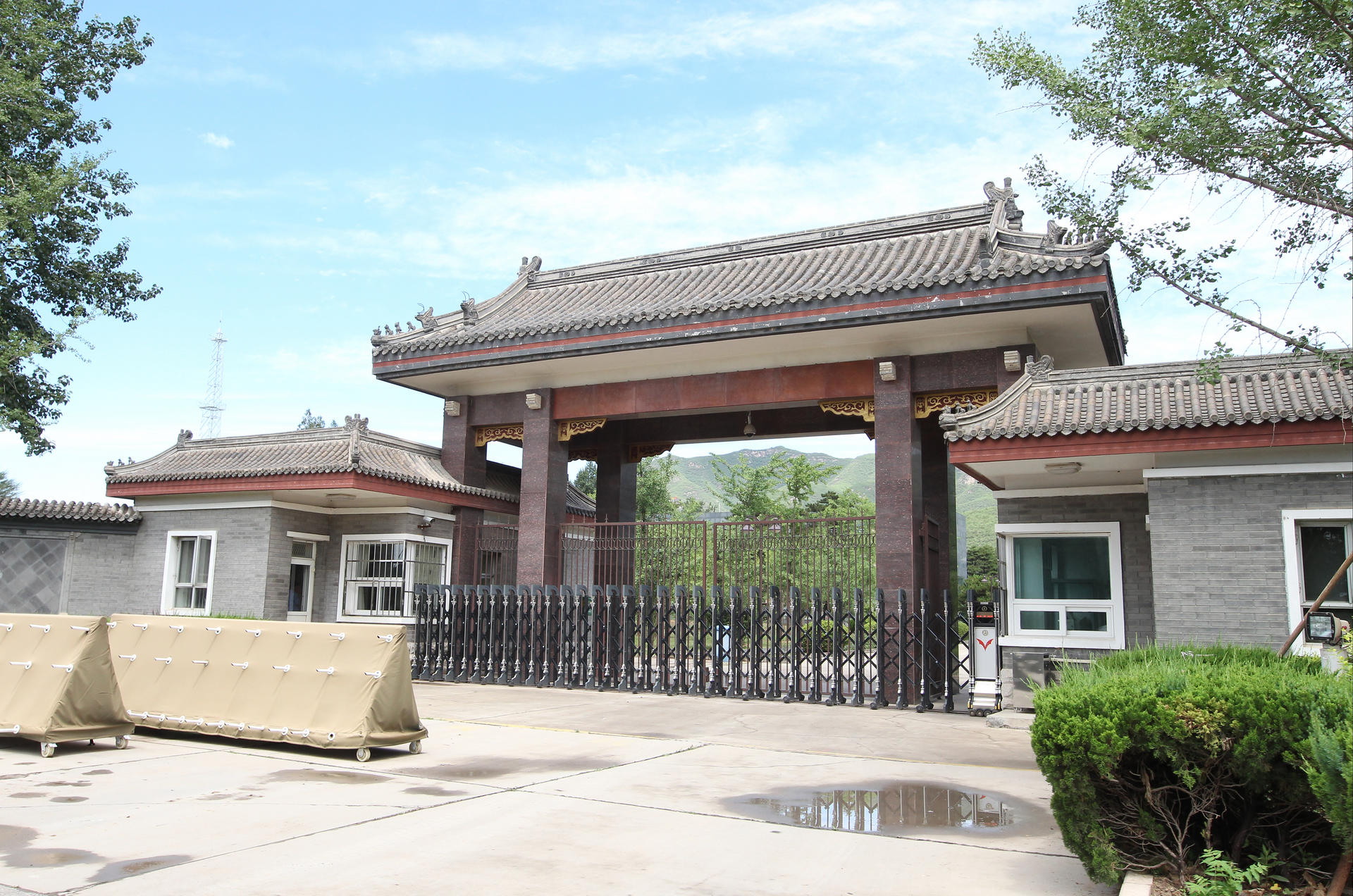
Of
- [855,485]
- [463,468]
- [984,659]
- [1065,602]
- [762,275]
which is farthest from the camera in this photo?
[855,485]

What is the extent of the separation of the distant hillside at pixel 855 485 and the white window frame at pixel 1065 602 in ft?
192

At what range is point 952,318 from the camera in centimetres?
1141

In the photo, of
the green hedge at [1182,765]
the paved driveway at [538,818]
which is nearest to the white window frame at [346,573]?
the paved driveway at [538,818]

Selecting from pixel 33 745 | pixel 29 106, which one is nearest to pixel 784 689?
pixel 33 745

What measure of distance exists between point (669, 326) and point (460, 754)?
677 cm

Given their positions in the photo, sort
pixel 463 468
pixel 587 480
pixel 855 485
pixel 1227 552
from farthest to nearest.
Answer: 1. pixel 855 485
2. pixel 587 480
3. pixel 463 468
4. pixel 1227 552

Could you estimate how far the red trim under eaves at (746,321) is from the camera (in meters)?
10.7

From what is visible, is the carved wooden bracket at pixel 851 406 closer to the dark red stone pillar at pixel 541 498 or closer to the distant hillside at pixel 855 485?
the dark red stone pillar at pixel 541 498

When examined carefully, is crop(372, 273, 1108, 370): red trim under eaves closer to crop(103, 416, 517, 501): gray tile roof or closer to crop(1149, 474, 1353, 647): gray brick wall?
crop(103, 416, 517, 501): gray tile roof

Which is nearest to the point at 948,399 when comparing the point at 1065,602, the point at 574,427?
the point at 1065,602

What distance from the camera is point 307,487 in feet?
43.6

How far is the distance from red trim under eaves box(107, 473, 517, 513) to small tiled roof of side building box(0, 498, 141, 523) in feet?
0.97

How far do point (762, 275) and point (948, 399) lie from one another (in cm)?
356

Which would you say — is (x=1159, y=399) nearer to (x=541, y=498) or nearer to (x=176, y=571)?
(x=541, y=498)
